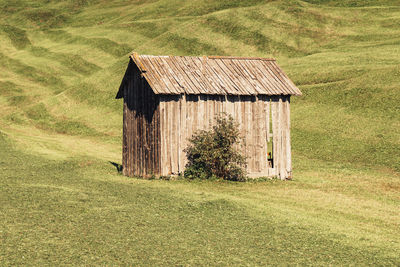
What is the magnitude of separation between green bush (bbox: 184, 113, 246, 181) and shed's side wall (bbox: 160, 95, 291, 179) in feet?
1.18

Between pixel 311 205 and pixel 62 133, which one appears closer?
pixel 311 205

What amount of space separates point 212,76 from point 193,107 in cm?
232

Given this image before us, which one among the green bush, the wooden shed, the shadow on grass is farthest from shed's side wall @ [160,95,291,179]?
the shadow on grass

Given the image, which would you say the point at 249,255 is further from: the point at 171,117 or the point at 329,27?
the point at 329,27

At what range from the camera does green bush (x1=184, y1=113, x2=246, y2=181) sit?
25188 millimetres

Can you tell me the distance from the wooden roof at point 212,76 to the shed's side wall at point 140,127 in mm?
729

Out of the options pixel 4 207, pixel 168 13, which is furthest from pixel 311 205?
pixel 168 13

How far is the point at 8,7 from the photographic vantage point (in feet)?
362

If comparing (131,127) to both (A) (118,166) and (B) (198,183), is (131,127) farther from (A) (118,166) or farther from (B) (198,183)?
(B) (198,183)

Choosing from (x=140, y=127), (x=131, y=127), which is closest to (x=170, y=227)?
(x=140, y=127)

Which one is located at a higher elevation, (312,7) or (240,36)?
(312,7)

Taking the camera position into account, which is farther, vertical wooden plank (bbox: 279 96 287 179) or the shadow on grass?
the shadow on grass

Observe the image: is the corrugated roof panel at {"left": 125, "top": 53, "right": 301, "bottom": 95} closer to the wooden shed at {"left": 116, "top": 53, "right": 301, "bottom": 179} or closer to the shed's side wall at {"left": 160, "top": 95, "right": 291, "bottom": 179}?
the wooden shed at {"left": 116, "top": 53, "right": 301, "bottom": 179}

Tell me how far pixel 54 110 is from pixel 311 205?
4078 centimetres
